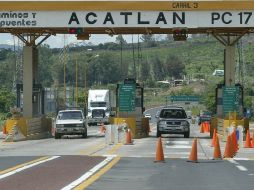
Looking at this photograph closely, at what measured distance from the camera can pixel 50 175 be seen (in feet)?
56.1

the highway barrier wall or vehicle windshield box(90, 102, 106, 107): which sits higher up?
vehicle windshield box(90, 102, 106, 107)

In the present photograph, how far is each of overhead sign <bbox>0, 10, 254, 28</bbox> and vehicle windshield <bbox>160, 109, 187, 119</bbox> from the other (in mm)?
7060

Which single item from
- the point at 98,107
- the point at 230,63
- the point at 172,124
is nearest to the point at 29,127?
the point at 172,124

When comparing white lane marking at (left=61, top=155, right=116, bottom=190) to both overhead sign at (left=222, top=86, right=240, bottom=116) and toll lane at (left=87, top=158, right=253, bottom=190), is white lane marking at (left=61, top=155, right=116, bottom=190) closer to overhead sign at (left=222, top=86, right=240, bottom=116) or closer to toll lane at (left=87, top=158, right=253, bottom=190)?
toll lane at (left=87, top=158, right=253, bottom=190)

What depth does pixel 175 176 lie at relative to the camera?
17.2 meters

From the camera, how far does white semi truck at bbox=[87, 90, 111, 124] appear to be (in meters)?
76.8

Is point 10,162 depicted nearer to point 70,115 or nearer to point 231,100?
point 231,100

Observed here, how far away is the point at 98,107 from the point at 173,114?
33929mm

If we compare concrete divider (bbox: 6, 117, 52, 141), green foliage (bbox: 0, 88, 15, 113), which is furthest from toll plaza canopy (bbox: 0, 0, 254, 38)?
green foliage (bbox: 0, 88, 15, 113)

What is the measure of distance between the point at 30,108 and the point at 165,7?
11.0 meters

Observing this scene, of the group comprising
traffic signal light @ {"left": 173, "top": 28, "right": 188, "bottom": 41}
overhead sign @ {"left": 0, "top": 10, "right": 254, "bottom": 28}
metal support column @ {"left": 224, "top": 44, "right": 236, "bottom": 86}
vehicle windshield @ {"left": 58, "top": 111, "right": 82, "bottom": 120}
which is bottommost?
vehicle windshield @ {"left": 58, "top": 111, "right": 82, "bottom": 120}

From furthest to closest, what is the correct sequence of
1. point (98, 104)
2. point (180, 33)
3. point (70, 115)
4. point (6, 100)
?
point (6, 100) → point (98, 104) → point (70, 115) → point (180, 33)

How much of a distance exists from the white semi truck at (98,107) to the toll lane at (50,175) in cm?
5440

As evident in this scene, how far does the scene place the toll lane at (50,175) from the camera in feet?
49.0
